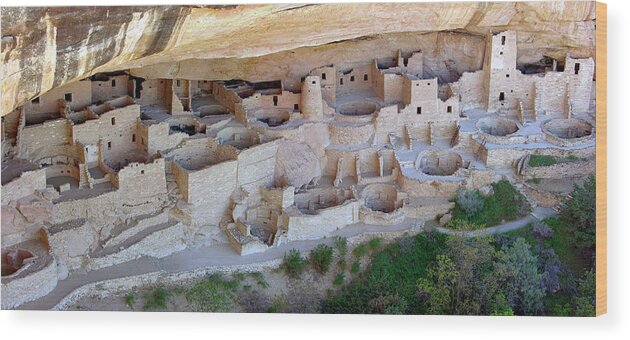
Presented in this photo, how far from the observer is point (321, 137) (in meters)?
15.9

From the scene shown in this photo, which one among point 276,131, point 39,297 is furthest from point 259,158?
point 39,297

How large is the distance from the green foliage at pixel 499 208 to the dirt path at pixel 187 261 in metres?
0.72

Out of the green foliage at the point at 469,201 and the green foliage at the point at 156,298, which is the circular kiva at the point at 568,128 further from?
the green foliage at the point at 156,298

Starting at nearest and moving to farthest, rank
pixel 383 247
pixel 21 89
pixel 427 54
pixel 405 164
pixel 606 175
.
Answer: pixel 21 89 → pixel 606 175 → pixel 383 247 → pixel 405 164 → pixel 427 54

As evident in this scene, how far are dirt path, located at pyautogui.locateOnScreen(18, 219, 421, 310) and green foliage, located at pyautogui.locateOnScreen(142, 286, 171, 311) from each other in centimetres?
32

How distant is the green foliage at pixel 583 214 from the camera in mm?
13828

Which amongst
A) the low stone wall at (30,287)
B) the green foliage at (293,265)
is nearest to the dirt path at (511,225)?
the green foliage at (293,265)

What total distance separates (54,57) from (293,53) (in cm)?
600

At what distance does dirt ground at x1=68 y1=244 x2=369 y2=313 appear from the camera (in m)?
13.1

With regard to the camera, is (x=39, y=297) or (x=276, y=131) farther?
(x=276, y=131)

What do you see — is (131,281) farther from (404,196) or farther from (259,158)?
(404,196)

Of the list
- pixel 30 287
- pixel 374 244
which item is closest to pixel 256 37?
pixel 374 244

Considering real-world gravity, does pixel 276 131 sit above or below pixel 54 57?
below

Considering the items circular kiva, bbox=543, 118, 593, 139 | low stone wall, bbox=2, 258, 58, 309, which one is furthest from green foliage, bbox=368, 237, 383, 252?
low stone wall, bbox=2, 258, 58, 309
